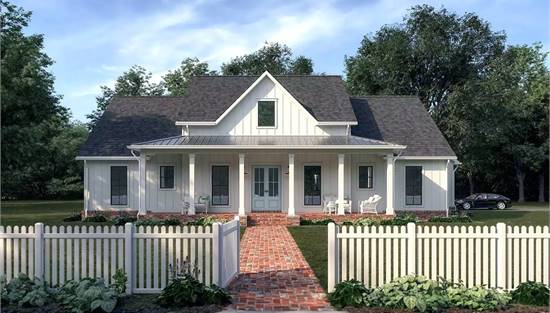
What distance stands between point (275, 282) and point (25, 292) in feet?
12.8

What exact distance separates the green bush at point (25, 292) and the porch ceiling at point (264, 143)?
13570 mm

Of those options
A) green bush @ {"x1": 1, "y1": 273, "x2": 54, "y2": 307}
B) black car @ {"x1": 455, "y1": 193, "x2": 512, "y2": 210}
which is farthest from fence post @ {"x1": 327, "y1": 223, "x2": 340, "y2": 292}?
black car @ {"x1": 455, "y1": 193, "x2": 512, "y2": 210}

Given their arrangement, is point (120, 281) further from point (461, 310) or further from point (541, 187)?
point (541, 187)

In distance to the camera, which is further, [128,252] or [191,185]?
[191,185]

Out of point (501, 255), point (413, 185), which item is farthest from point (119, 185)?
point (501, 255)

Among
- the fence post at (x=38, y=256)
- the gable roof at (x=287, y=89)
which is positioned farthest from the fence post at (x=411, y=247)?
the gable roof at (x=287, y=89)

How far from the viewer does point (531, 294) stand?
775cm

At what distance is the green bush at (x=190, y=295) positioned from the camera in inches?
297

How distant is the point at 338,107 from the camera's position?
81.9 feet

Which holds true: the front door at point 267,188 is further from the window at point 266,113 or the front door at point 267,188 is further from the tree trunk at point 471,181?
the tree trunk at point 471,181

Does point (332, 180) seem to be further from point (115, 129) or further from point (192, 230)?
point (192, 230)

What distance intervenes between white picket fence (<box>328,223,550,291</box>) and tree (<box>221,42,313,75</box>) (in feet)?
145

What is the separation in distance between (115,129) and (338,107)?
10862mm

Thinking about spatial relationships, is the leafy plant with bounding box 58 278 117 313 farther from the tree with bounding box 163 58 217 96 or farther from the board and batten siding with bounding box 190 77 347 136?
the tree with bounding box 163 58 217 96
